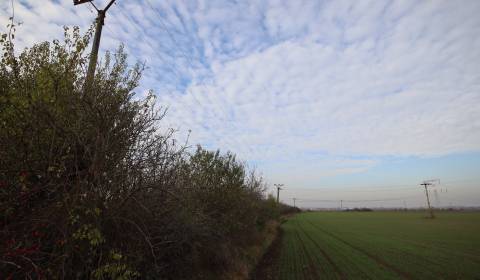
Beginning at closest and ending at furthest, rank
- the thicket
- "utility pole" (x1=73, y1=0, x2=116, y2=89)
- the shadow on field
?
the thicket → "utility pole" (x1=73, y1=0, x2=116, y2=89) → the shadow on field

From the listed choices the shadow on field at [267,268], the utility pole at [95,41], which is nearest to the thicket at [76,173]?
the utility pole at [95,41]

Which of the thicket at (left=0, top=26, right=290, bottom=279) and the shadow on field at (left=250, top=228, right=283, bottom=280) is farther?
the shadow on field at (left=250, top=228, right=283, bottom=280)

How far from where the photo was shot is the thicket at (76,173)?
4.34 m

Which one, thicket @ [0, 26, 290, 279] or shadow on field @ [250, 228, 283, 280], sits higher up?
thicket @ [0, 26, 290, 279]

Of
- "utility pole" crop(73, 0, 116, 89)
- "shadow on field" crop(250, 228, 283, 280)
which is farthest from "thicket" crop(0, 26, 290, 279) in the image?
"shadow on field" crop(250, 228, 283, 280)

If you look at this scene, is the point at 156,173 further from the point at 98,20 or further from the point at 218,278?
the point at 218,278

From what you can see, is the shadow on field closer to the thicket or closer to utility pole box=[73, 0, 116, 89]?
the thicket

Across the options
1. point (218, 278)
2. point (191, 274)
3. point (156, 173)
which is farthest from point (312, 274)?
point (156, 173)

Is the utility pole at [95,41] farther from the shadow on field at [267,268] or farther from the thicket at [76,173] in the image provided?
the shadow on field at [267,268]

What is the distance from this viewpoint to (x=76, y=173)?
4699 millimetres

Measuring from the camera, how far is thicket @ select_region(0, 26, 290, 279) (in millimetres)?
4340

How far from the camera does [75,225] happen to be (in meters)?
4.59

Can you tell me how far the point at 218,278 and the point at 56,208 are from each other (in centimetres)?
862

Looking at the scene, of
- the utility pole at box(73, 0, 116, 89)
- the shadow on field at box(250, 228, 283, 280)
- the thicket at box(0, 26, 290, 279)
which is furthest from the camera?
the shadow on field at box(250, 228, 283, 280)
